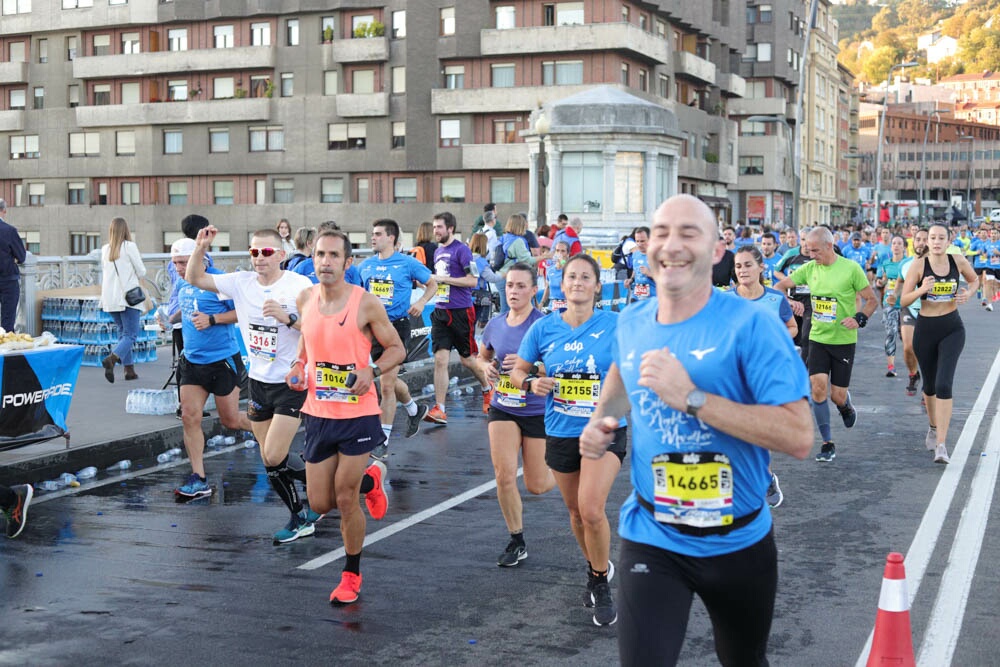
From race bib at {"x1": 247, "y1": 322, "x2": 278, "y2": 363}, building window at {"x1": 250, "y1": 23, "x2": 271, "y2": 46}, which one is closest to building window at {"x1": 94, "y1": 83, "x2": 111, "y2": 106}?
building window at {"x1": 250, "y1": 23, "x2": 271, "y2": 46}

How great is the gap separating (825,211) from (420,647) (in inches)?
3847

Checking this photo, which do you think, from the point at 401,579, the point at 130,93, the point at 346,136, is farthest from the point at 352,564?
the point at 130,93

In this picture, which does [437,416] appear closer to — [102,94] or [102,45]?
[102,94]

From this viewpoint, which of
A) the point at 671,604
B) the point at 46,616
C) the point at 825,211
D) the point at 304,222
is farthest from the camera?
the point at 825,211

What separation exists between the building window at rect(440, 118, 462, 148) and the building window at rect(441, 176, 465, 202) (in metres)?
1.59

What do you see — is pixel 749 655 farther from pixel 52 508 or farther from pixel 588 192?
pixel 588 192

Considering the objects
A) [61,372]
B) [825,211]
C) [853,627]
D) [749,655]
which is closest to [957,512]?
[853,627]

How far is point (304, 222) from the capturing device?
60.9m

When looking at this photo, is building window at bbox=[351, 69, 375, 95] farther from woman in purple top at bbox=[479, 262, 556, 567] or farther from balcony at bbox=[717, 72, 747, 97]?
woman in purple top at bbox=[479, 262, 556, 567]

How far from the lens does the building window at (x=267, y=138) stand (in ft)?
201

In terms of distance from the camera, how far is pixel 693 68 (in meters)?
64.6

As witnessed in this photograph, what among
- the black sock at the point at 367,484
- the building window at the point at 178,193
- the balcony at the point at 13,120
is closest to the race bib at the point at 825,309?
the black sock at the point at 367,484

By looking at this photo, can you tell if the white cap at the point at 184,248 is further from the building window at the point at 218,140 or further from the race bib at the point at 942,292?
the building window at the point at 218,140

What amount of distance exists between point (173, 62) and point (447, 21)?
555 inches
